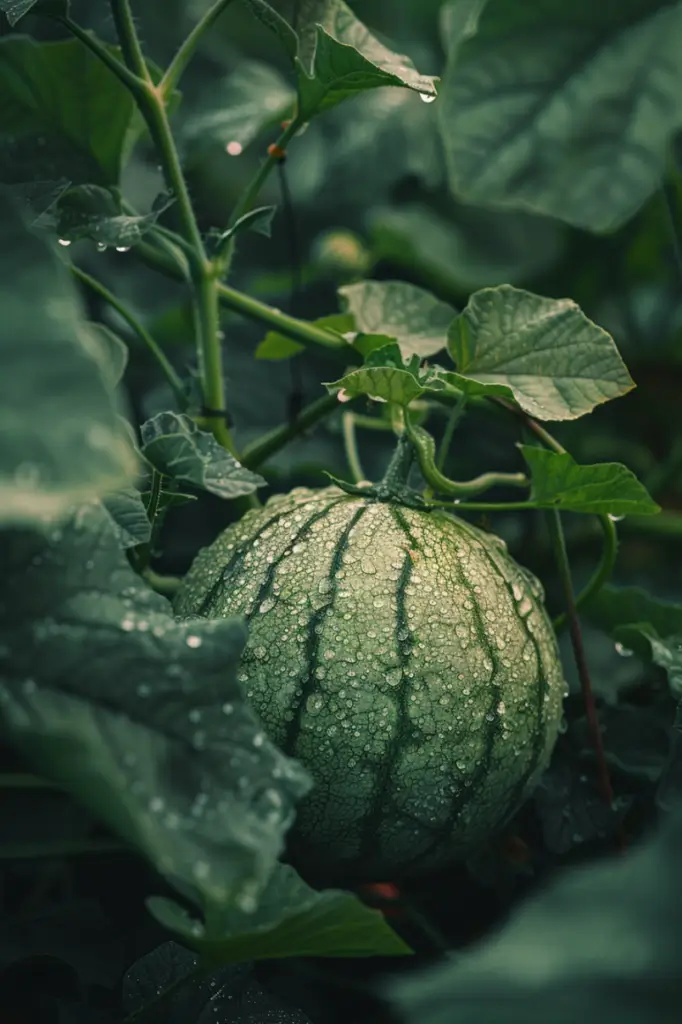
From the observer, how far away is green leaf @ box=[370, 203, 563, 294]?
60.9 inches

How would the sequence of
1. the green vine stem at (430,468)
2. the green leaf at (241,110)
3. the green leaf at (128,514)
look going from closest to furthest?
1. the green leaf at (128,514)
2. the green vine stem at (430,468)
3. the green leaf at (241,110)

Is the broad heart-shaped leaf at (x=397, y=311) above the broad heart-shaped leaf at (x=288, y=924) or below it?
above

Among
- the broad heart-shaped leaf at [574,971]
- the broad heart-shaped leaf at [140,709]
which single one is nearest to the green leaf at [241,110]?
the broad heart-shaped leaf at [140,709]

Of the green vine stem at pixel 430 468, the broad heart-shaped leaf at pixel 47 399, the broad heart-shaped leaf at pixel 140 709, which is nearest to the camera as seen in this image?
the broad heart-shaped leaf at pixel 47 399

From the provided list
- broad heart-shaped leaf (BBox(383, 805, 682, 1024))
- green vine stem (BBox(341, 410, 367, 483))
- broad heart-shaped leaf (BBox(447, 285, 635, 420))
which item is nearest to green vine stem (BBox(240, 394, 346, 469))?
green vine stem (BBox(341, 410, 367, 483))

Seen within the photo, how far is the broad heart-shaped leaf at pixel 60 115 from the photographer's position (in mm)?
929

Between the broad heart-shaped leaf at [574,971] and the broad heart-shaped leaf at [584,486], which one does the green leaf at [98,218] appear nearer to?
the broad heart-shaped leaf at [584,486]

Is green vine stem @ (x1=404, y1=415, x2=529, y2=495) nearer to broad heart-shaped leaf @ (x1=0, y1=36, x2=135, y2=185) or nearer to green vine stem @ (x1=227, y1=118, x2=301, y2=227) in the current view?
green vine stem @ (x1=227, y1=118, x2=301, y2=227)

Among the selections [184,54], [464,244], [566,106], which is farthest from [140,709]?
[464,244]

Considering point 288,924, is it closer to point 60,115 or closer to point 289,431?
point 289,431

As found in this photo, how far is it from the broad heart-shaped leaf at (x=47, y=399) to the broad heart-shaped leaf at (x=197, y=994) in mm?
447

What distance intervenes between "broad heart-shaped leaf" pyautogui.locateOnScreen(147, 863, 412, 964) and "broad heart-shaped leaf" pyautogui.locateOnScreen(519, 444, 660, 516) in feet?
1.16

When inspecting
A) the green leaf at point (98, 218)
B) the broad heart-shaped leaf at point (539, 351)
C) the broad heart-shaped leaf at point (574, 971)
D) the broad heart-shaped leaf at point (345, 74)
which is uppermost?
the broad heart-shaped leaf at point (345, 74)

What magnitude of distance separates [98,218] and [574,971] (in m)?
0.71
